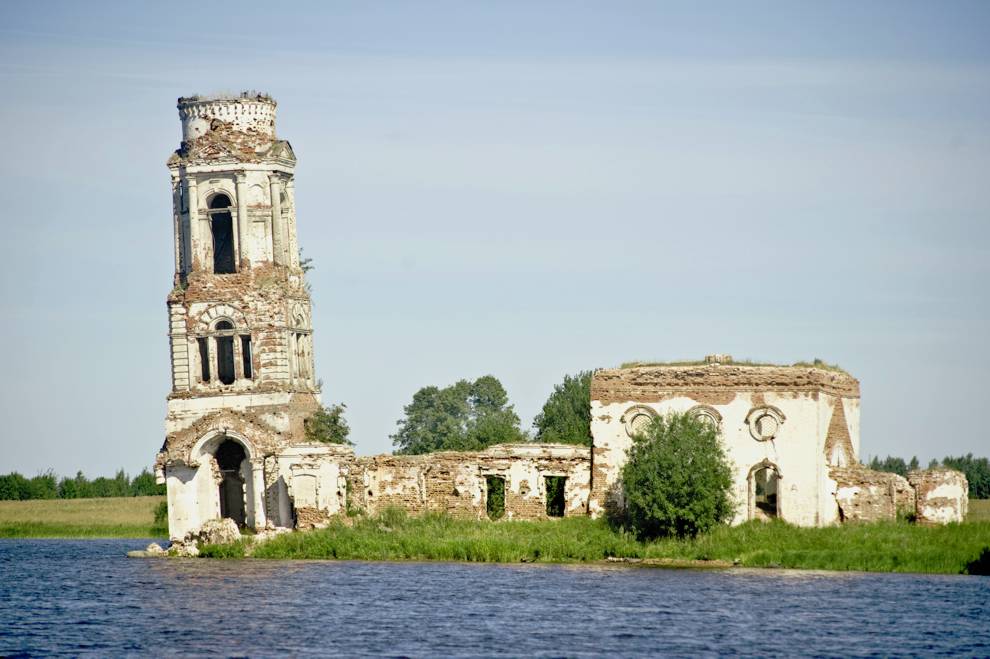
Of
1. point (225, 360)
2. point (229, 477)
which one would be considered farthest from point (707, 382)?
point (225, 360)

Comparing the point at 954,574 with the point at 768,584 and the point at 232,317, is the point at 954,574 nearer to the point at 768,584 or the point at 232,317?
the point at 768,584

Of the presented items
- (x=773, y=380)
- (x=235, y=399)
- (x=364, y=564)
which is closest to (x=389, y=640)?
(x=364, y=564)

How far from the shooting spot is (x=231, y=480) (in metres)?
49.4

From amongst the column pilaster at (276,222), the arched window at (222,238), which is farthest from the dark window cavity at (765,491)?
the arched window at (222,238)

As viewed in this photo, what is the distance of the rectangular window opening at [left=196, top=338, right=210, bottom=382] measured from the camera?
4928 cm

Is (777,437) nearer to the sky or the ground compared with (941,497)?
nearer to the sky

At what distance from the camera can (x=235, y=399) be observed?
160 feet

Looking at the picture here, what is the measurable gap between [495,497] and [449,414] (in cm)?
1816

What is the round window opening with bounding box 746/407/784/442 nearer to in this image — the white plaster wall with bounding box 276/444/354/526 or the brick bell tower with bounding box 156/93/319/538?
the white plaster wall with bounding box 276/444/354/526

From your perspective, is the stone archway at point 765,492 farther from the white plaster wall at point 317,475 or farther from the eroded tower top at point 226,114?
the eroded tower top at point 226,114

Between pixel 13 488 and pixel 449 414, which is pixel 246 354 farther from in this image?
pixel 13 488

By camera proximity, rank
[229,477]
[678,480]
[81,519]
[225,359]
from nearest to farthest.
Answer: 1. [678,480]
2. [229,477]
3. [225,359]
4. [81,519]

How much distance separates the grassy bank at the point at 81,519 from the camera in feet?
197

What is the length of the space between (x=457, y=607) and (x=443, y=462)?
437 inches
